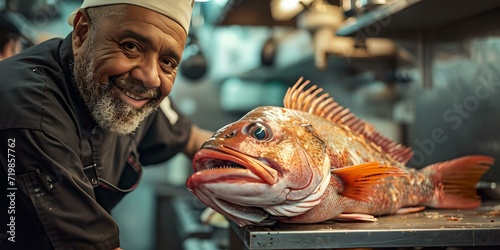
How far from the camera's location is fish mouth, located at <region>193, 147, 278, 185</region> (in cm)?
113

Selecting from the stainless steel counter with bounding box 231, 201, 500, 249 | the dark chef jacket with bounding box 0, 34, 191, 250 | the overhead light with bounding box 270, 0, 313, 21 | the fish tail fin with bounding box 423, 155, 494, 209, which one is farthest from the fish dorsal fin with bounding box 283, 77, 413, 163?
the overhead light with bounding box 270, 0, 313, 21

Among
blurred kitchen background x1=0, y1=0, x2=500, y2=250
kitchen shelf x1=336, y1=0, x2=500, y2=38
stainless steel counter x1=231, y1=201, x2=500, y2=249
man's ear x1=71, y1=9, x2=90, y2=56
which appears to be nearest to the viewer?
stainless steel counter x1=231, y1=201, x2=500, y2=249

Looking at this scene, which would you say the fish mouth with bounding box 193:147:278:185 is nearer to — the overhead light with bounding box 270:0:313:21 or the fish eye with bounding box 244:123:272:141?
the fish eye with bounding box 244:123:272:141

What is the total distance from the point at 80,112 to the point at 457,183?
1.13m

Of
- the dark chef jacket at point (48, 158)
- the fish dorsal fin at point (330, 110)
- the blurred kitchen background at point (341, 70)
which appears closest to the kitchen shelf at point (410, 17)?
the blurred kitchen background at point (341, 70)

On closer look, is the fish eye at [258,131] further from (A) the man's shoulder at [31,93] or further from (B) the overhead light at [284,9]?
(B) the overhead light at [284,9]

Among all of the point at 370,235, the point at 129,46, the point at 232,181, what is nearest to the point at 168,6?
the point at 129,46

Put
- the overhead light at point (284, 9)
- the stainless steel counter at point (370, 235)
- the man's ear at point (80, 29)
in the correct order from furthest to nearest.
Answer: the overhead light at point (284, 9), the man's ear at point (80, 29), the stainless steel counter at point (370, 235)

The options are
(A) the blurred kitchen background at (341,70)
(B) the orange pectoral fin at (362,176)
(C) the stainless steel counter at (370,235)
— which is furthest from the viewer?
(A) the blurred kitchen background at (341,70)

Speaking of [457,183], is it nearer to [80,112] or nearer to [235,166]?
[235,166]

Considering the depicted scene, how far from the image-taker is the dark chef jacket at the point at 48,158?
131 cm

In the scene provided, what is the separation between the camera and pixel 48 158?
1309 millimetres

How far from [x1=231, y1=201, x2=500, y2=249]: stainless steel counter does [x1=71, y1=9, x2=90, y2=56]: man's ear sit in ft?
2.46

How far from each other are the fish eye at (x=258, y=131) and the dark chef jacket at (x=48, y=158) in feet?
1.42
